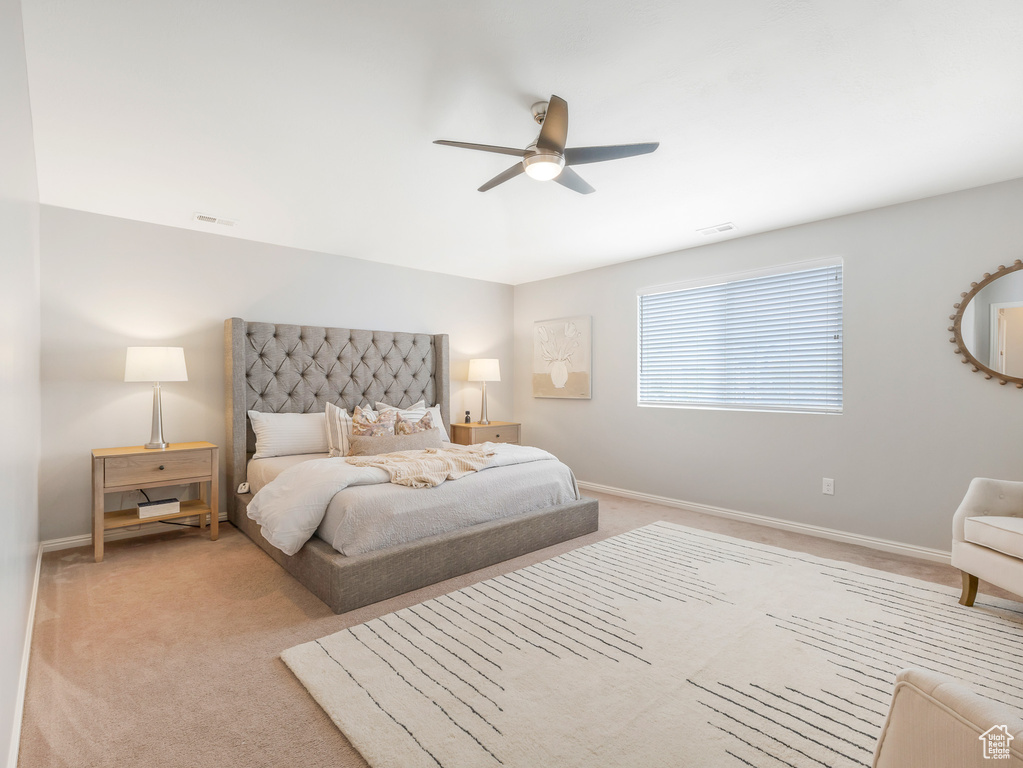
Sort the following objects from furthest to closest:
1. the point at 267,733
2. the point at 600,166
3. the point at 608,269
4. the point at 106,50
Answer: the point at 608,269 → the point at 600,166 → the point at 106,50 → the point at 267,733

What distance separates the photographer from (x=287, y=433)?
12.6ft

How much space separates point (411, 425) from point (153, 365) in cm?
176

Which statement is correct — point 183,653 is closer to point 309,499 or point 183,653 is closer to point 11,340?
point 309,499

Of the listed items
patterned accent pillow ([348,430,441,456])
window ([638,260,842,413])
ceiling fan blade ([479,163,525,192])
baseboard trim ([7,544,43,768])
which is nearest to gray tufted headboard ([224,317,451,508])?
patterned accent pillow ([348,430,441,456])

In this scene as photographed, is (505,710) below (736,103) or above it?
below

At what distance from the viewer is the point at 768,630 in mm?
2238

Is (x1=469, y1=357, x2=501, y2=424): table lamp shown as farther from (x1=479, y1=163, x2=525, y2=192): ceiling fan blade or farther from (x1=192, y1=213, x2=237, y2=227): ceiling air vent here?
(x1=479, y1=163, x2=525, y2=192): ceiling fan blade

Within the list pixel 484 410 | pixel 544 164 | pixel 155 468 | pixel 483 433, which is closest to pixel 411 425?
pixel 483 433

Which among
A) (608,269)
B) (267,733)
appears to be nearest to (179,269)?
(267,733)

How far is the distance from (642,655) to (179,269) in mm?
4000

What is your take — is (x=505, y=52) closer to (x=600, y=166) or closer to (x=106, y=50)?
(x=600, y=166)

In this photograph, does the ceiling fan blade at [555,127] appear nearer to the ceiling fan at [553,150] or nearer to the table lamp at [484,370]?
the ceiling fan at [553,150]

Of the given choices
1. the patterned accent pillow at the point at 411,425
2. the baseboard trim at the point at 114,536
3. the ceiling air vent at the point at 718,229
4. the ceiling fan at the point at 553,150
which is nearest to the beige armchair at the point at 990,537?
the ceiling air vent at the point at 718,229

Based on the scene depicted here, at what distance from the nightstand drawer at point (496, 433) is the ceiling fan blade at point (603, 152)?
3.13 meters
